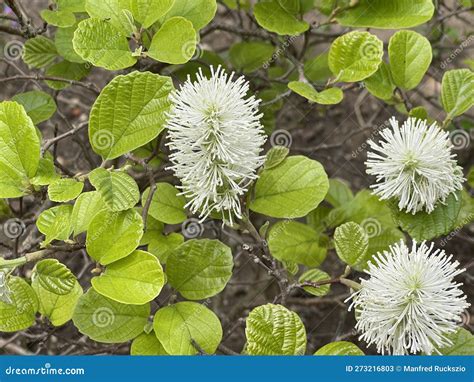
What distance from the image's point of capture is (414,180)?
93 centimetres

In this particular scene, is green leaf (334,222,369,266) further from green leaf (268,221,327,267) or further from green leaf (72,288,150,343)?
green leaf (72,288,150,343)

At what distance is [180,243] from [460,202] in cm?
47

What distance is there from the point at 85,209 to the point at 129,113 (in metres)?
0.16

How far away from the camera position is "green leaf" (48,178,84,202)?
85 centimetres

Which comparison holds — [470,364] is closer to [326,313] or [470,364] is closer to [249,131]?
[249,131]

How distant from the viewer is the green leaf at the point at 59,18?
Answer: 103 centimetres

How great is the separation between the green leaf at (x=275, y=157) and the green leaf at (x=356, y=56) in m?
0.16

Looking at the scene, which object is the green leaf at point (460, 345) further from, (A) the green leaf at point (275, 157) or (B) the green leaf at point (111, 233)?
(B) the green leaf at point (111, 233)

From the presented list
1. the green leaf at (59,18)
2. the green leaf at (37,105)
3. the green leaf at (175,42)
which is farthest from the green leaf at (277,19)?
the green leaf at (37,105)

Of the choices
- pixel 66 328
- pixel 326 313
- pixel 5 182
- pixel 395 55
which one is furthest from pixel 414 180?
pixel 66 328

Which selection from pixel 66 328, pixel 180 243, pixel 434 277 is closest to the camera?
pixel 434 277

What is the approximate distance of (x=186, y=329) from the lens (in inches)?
36.2

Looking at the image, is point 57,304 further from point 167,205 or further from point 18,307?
point 167,205

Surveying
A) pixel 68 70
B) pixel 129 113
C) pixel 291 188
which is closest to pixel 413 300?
pixel 291 188
